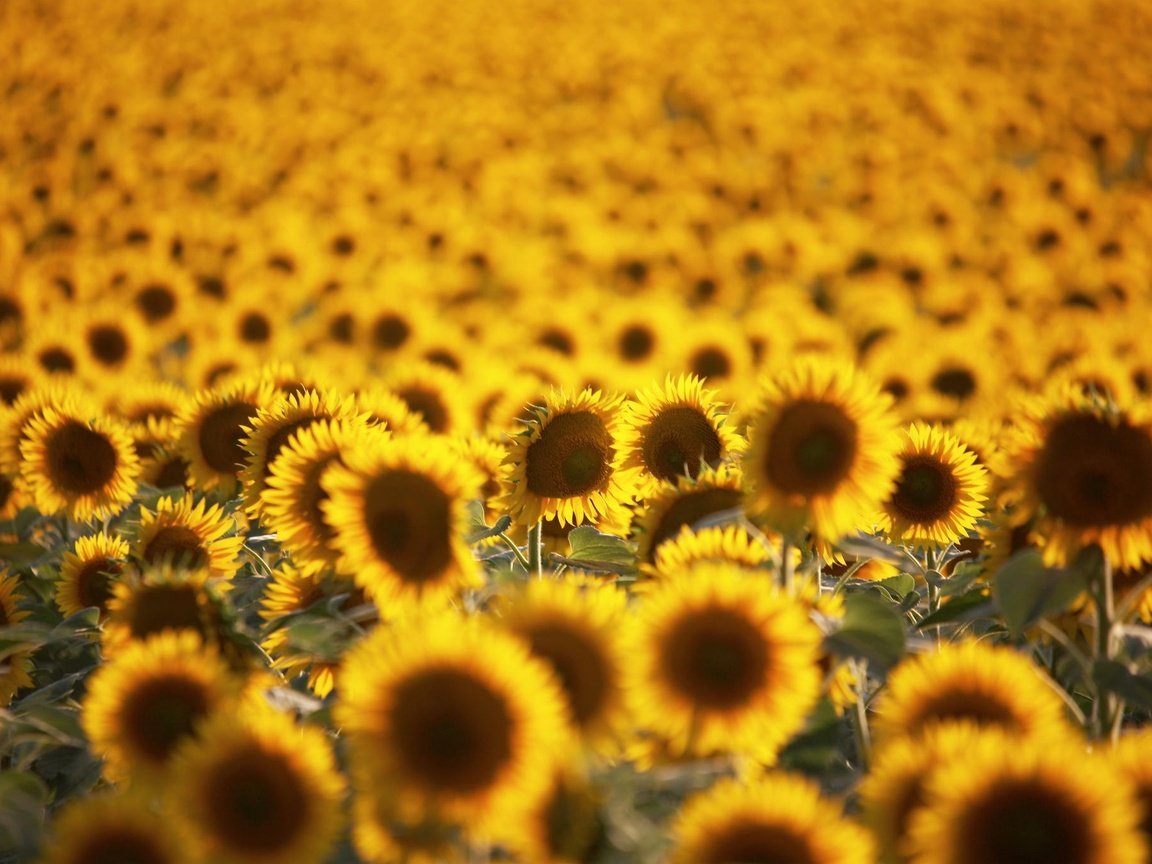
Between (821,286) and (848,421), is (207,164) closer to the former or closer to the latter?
(821,286)

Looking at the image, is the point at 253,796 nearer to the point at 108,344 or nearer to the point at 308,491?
the point at 308,491

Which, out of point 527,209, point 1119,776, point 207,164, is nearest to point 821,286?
point 527,209

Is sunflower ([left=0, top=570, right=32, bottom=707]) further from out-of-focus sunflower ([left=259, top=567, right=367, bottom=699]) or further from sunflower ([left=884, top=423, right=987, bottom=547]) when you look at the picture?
sunflower ([left=884, top=423, right=987, bottom=547])

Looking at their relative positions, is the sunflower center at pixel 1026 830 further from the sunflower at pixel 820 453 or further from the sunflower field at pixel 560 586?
the sunflower at pixel 820 453

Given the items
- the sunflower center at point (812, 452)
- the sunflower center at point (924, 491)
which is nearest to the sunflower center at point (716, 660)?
the sunflower center at point (812, 452)

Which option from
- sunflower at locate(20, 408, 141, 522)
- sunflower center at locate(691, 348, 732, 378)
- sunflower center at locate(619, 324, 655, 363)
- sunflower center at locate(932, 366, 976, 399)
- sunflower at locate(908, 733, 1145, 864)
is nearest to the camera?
sunflower at locate(908, 733, 1145, 864)

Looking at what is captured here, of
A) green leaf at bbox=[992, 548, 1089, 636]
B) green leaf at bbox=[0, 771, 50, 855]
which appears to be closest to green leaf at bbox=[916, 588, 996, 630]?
green leaf at bbox=[992, 548, 1089, 636]

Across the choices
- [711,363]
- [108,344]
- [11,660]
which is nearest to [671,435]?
[11,660]
